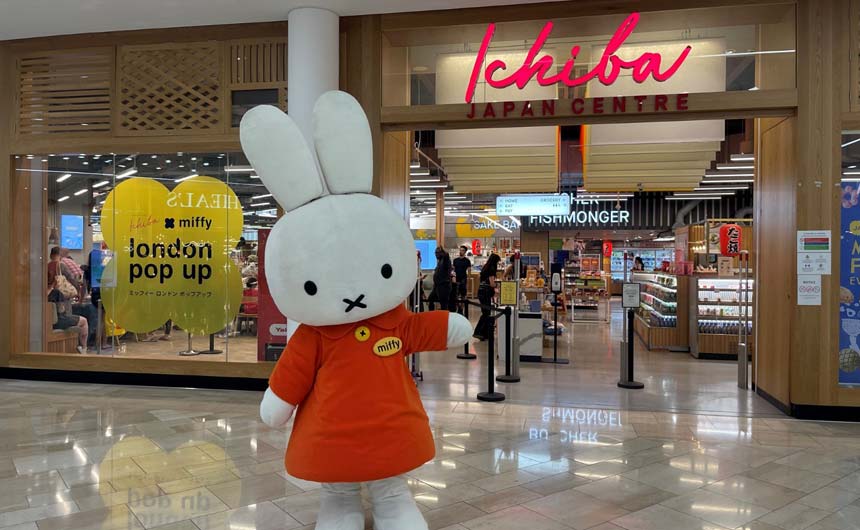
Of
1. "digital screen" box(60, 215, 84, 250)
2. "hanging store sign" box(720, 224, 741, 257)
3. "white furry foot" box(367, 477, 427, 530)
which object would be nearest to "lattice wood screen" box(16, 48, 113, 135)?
"digital screen" box(60, 215, 84, 250)

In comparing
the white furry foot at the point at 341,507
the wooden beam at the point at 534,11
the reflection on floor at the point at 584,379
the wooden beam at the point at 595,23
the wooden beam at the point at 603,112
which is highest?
the wooden beam at the point at 534,11

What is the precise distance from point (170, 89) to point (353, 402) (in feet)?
16.5

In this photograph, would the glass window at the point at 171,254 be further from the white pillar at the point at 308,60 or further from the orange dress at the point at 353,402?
the orange dress at the point at 353,402

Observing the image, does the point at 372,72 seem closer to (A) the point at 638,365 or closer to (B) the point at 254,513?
(B) the point at 254,513

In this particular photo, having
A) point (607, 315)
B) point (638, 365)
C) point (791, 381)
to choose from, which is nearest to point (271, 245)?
point (791, 381)

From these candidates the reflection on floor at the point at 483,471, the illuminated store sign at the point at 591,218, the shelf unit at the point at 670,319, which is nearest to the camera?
the reflection on floor at the point at 483,471

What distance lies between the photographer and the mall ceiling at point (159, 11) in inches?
215

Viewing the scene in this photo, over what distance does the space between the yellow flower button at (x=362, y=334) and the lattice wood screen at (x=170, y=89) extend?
4298 mm

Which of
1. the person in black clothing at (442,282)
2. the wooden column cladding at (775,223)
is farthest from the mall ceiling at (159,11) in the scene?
the person in black clothing at (442,282)

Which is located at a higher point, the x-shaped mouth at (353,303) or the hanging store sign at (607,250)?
the hanging store sign at (607,250)

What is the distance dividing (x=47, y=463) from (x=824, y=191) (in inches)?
254

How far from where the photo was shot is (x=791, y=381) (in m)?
5.18

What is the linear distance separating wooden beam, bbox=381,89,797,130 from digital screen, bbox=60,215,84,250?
3.85 m

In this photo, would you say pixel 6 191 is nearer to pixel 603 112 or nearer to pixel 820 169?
pixel 603 112
